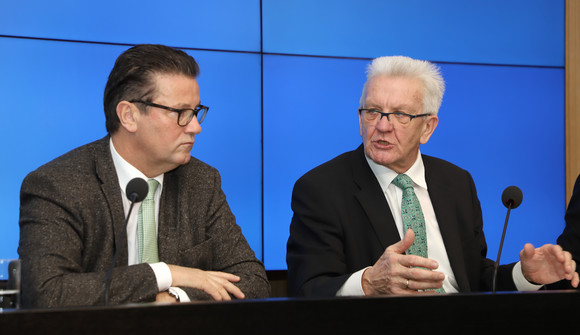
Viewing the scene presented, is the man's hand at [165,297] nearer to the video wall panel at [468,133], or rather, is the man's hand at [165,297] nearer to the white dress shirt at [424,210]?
the white dress shirt at [424,210]

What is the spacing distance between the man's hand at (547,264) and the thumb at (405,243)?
438 mm

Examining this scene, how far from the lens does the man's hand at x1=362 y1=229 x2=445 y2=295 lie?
1.87 m

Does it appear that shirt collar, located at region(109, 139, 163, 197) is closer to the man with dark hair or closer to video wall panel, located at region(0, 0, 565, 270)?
the man with dark hair

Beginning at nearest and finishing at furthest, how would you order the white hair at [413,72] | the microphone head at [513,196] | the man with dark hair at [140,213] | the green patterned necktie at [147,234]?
the microphone head at [513,196] < the man with dark hair at [140,213] < the green patterned necktie at [147,234] < the white hair at [413,72]

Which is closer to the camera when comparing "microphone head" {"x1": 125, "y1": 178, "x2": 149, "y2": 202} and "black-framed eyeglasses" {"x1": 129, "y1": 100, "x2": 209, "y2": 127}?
"microphone head" {"x1": 125, "y1": 178, "x2": 149, "y2": 202}

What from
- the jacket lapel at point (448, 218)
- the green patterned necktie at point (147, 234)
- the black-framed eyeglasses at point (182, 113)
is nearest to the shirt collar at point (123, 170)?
the green patterned necktie at point (147, 234)

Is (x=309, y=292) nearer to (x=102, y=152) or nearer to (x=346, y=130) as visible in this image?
(x=102, y=152)

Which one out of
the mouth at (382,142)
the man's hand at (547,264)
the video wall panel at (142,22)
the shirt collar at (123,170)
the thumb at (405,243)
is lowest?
the man's hand at (547,264)

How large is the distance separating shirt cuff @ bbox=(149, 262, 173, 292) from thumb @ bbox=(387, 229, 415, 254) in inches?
26.5

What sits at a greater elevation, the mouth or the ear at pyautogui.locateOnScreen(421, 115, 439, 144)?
the ear at pyautogui.locateOnScreen(421, 115, 439, 144)

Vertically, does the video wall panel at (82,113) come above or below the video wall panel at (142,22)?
below

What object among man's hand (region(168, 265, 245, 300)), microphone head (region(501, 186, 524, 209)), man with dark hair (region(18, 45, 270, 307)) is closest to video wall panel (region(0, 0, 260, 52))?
man with dark hair (region(18, 45, 270, 307))

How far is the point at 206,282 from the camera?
1992 mm

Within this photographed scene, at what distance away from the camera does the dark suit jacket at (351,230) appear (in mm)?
2271
